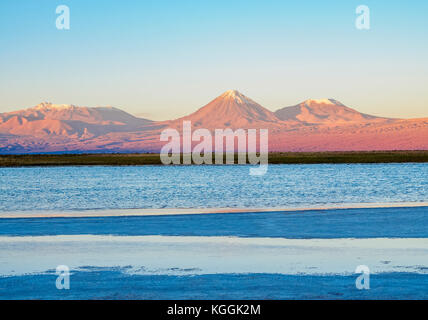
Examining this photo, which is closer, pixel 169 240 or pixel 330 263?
pixel 330 263

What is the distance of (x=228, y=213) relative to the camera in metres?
26.5

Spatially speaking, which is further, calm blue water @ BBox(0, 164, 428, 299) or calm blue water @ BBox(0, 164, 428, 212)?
calm blue water @ BBox(0, 164, 428, 212)

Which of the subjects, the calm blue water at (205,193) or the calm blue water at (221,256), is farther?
the calm blue water at (205,193)

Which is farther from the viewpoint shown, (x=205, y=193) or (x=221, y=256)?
(x=205, y=193)

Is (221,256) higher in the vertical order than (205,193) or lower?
higher

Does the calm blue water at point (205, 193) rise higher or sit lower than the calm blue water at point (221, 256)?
lower

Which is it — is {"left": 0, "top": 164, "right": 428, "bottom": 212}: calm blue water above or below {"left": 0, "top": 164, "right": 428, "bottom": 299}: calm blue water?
below
